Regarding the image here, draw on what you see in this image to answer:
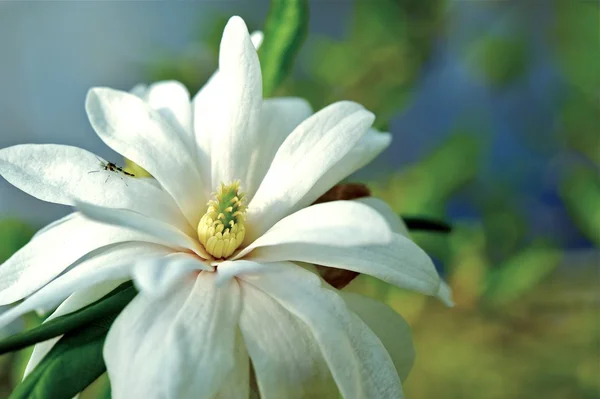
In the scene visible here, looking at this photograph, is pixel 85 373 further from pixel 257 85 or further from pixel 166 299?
pixel 257 85

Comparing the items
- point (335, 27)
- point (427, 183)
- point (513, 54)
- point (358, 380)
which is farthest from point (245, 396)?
point (335, 27)

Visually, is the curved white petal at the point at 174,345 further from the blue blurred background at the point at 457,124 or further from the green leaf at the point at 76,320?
the blue blurred background at the point at 457,124

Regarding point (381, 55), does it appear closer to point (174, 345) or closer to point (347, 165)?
point (347, 165)

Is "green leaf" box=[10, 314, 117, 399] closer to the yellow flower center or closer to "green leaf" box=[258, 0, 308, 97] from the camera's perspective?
the yellow flower center

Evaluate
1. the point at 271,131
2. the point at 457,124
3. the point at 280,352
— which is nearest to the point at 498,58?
the point at 457,124

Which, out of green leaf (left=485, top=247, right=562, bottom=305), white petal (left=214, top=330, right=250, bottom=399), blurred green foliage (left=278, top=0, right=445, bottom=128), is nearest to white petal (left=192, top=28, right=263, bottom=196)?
white petal (left=214, top=330, right=250, bottom=399)
